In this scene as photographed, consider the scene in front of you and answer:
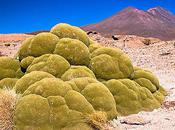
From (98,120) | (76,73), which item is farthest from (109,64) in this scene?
(98,120)

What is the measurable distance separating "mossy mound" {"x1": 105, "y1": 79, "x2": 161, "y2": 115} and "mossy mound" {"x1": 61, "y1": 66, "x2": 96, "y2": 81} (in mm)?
840

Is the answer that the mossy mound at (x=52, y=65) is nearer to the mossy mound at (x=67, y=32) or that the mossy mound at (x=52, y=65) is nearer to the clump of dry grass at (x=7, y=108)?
the mossy mound at (x=67, y=32)

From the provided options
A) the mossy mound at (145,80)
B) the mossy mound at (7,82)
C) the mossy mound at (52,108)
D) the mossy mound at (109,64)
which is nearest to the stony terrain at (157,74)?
the mossy mound at (145,80)

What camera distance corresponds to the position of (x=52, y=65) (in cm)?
1367

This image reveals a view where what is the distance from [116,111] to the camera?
1254 centimetres

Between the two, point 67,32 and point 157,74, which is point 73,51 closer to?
point 67,32

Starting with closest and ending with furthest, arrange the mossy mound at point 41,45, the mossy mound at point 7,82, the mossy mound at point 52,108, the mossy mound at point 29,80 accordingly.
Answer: the mossy mound at point 52,108 < the mossy mound at point 29,80 < the mossy mound at point 7,82 < the mossy mound at point 41,45

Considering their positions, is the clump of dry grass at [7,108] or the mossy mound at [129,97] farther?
the mossy mound at [129,97]

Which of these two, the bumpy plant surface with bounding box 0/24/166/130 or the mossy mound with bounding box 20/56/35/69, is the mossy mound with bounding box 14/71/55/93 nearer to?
the bumpy plant surface with bounding box 0/24/166/130

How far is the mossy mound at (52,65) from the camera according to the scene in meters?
13.6

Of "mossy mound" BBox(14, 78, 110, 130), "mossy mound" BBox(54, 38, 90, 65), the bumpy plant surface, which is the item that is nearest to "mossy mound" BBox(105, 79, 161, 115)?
the bumpy plant surface

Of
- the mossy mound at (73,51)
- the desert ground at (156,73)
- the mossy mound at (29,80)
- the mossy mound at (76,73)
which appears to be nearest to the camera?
the desert ground at (156,73)

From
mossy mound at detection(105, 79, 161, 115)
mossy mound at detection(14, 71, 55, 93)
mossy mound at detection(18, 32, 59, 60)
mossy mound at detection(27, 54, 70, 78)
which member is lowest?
mossy mound at detection(105, 79, 161, 115)

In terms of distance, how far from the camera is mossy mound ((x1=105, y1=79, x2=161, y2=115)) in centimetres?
1357
